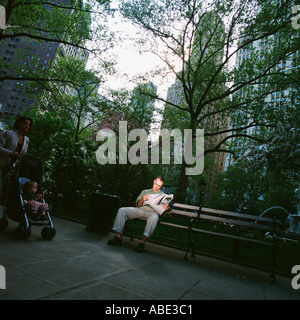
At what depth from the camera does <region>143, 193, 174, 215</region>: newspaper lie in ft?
16.4

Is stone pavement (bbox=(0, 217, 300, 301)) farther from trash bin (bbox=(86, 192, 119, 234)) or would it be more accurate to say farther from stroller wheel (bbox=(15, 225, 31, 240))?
trash bin (bbox=(86, 192, 119, 234))

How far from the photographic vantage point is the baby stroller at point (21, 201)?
3.86 m

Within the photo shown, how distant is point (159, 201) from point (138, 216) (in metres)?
0.60

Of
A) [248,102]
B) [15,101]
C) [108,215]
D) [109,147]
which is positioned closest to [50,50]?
[15,101]

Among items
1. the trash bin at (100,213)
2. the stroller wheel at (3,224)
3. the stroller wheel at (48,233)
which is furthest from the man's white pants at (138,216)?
the stroller wheel at (3,224)

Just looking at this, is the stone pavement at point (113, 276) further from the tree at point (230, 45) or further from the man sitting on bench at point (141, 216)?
the tree at point (230, 45)

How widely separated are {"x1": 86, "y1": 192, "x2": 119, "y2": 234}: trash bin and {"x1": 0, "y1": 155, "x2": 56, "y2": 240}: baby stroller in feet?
5.09

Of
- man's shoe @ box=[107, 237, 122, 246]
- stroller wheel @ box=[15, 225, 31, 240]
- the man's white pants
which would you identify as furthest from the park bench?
stroller wheel @ box=[15, 225, 31, 240]

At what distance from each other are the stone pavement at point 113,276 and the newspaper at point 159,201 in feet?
3.11

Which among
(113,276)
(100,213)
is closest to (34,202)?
(100,213)
